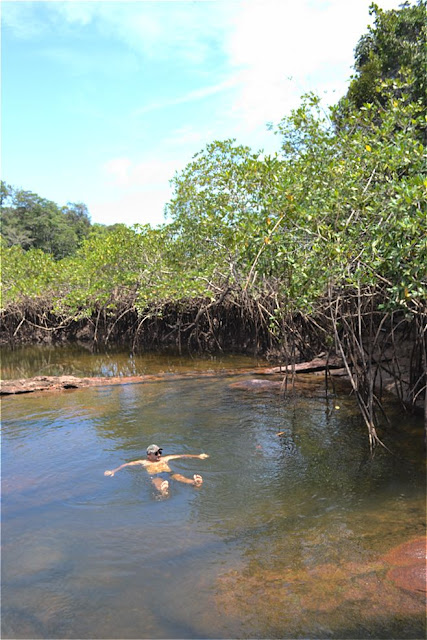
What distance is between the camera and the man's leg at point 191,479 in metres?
5.55

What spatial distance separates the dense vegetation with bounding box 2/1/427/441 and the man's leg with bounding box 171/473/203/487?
235cm

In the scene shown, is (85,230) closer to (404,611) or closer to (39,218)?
(39,218)

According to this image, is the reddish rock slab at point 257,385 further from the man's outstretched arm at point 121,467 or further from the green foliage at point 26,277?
the green foliage at point 26,277

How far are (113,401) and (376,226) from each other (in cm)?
647

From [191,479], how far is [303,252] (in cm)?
332

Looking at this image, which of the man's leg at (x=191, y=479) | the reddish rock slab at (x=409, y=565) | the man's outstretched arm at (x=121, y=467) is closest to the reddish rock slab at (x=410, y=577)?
the reddish rock slab at (x=409, y=565)

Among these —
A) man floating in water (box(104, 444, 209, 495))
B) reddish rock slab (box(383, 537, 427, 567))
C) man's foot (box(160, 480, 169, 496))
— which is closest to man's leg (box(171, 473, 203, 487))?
man floating in water (box(104, 444, 209, 495))

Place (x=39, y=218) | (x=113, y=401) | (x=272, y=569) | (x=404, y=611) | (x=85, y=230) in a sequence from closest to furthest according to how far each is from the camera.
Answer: (x=404, y=611), (x=272, y=569), (x=113, y=401), (x=39, y=218), (x=85, y=230)

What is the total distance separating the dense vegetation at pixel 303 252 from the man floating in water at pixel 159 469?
241 cm

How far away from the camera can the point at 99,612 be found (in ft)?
11.5

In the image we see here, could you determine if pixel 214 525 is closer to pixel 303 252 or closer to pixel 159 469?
pixel 159 469

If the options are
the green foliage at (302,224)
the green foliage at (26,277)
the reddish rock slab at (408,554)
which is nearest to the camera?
the reddish rock slab at (408,554)

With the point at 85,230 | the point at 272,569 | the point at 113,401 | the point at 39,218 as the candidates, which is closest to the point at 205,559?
the point at 272,569

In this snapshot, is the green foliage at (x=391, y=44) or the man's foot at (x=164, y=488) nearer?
the man's foot at (x=164, y=488)
